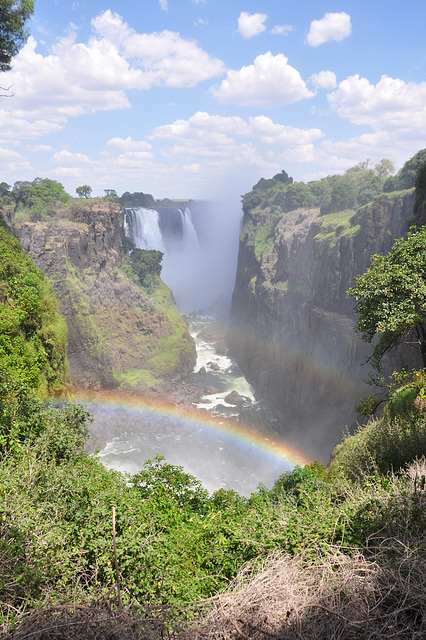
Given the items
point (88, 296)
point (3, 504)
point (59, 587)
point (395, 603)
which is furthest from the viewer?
point (88, 296)

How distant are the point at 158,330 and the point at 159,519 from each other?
54109 millimetres

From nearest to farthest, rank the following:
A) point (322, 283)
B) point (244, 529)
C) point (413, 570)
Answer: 1. point (413, 570)
2. point (244, 529)
3. point (322, 283)

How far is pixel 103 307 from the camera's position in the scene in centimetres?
6072

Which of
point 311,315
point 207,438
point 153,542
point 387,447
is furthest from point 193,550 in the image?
point 311,315

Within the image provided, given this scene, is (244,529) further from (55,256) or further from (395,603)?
(55,256)

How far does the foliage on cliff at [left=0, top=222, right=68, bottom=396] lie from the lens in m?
19.2

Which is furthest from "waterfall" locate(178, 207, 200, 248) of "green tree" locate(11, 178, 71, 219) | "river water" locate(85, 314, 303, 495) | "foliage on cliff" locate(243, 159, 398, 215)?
"river water" locate(85, 314, 303, 495)

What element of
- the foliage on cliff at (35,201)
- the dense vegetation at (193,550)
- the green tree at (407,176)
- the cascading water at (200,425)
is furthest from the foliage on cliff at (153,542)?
the foliage on cliff at (35,201)

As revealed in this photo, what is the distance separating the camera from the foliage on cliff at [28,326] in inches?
755

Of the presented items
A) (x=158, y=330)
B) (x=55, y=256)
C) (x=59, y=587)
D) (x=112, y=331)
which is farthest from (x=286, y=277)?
(x=59, y=587)

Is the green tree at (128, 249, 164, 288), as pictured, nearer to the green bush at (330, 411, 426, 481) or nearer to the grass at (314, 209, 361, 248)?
the grass at (314, 209, 361, 248)

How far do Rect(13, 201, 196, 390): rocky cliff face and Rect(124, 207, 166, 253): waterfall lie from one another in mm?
9647

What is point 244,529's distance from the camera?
10.3m

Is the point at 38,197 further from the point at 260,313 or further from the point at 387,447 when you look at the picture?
the point at 387,447
